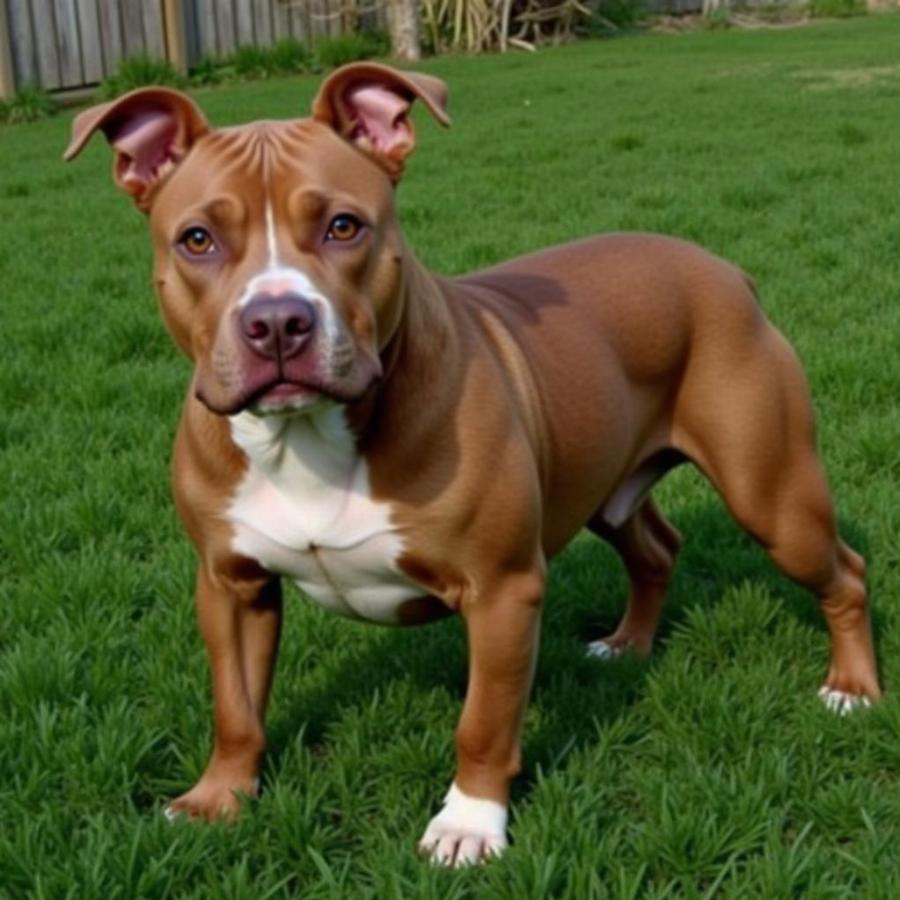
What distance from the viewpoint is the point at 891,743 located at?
340 cm

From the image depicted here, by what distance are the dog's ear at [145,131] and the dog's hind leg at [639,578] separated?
1525mm

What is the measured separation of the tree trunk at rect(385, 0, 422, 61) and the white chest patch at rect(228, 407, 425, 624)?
56.4 feet

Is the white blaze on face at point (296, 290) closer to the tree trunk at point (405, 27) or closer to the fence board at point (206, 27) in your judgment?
the fence board at point (206, 27)

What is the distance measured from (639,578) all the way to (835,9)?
23.1m

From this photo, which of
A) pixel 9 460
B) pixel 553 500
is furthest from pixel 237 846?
pixel 9 460

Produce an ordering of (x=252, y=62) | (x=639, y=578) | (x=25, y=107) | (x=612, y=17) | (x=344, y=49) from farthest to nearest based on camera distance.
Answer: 1. (x=612, y=17)
2. (x=344, y=49)
3. (x=252, y=62)
4. (x=25, y=107)
5. (x=639, y=578)

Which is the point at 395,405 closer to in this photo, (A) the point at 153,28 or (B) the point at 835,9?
(A) the point at 153,28

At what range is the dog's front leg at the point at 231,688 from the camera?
321 centimetres

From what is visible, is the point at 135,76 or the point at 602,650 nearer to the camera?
the point at 602,650

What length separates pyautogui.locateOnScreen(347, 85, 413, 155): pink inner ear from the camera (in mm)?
3039

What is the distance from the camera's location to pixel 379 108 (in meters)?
3.05

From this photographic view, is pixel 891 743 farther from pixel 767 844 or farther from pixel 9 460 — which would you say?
pixel 9 460

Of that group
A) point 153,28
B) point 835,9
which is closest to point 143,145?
point 153,28

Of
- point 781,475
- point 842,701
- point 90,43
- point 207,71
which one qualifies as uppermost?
point 781,475
